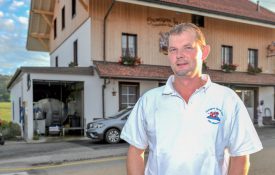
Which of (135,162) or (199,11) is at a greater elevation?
(199,11)

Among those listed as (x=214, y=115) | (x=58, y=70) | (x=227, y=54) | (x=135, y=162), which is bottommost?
(x=135, y=162)

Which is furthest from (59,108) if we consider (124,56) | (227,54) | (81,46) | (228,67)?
(227,54)

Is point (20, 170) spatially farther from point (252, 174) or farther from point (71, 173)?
point (252, 174)

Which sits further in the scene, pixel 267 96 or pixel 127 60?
pixel 267 96

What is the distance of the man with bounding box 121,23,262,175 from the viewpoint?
2.01 metres

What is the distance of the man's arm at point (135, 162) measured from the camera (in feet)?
7.09

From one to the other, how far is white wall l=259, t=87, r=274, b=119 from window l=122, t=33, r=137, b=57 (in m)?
10.3

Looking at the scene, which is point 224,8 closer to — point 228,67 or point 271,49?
point 228,67

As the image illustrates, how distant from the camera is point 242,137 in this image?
6.66 ft

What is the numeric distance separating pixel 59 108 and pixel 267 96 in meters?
14.7

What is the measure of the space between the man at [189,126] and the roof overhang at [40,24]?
2593 cm

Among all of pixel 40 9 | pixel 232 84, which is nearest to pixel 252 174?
pixel 232 84

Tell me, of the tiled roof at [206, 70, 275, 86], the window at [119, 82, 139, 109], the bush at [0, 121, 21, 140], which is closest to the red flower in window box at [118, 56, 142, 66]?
the window at [119, 82, 139, 109]

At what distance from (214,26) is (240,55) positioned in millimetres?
2969
